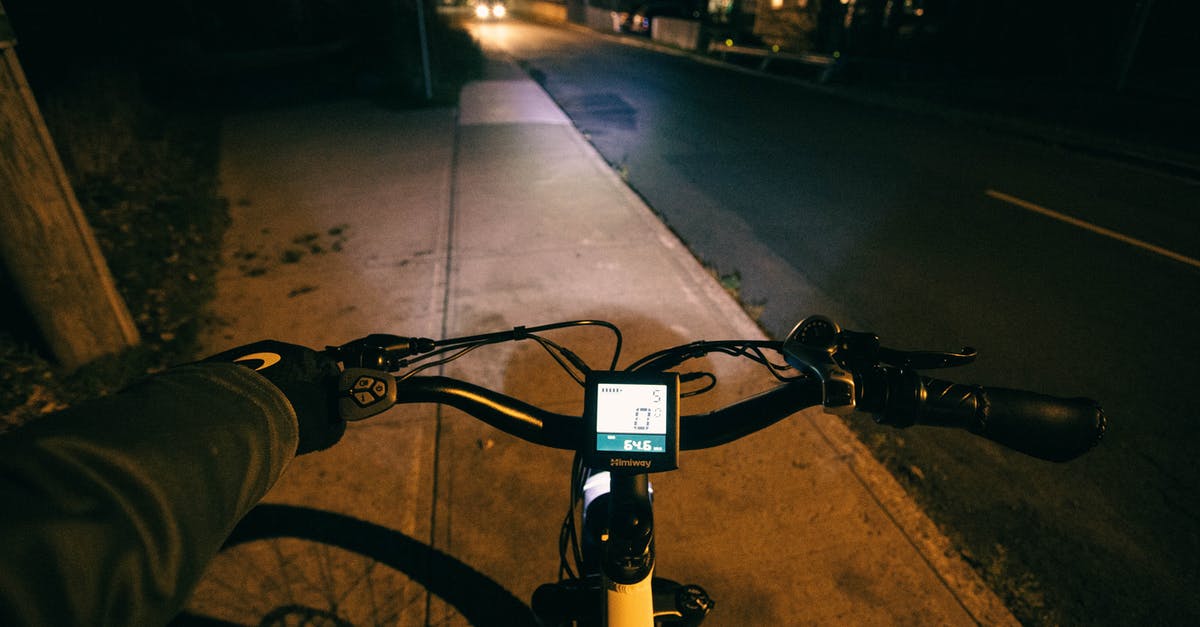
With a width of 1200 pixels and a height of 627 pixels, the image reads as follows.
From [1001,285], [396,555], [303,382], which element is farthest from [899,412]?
[1001,285]

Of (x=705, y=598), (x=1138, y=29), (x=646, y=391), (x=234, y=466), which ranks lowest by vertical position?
(x=705, y=598)

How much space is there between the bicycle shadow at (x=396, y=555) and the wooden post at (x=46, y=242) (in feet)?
5.79

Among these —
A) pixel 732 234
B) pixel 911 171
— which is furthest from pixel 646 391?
pixel 911 171

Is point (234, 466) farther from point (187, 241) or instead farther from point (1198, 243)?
point (1198, 243)

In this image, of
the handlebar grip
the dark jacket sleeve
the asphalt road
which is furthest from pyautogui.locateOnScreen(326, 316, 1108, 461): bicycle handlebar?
the asphalt road

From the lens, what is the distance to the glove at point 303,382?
1.15 meters

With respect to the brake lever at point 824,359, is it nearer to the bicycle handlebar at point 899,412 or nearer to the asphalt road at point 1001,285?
the bicycle handlebar at point 899,412

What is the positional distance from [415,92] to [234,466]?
43.3ft

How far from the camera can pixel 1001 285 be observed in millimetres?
4988

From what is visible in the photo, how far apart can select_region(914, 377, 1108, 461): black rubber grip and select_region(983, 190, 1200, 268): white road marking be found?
6.16 metres

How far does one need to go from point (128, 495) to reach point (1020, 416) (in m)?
1.63

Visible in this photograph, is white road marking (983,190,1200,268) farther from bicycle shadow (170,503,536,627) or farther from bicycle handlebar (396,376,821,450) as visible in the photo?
bicycle shadow (170,503,536,627)

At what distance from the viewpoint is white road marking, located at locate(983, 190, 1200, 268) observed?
5.50 meters

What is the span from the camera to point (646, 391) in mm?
1312
